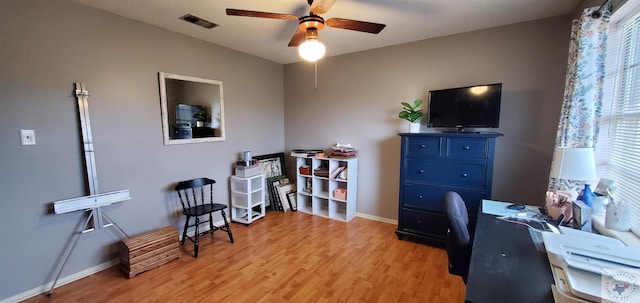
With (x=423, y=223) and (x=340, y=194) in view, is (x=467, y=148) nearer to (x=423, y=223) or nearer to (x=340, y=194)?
(x=423, y=223)

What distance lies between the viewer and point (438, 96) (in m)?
2.93

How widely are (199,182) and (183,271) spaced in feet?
3.24

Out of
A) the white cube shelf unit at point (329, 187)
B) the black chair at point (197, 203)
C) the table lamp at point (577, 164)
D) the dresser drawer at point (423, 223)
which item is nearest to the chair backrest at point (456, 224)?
the table lamp at point (577, 164)

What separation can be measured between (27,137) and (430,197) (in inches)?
144

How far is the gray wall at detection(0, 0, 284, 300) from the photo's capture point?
196cm

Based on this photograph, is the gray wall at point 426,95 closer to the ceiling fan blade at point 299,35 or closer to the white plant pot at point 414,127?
Answer: the white plant pot at point 414,127

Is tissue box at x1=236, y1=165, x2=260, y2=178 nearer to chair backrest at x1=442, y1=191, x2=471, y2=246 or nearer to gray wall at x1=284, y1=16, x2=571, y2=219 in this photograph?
gray wall at x1=284, y1=16, x2=571, y2=219

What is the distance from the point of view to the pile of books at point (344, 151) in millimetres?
3648

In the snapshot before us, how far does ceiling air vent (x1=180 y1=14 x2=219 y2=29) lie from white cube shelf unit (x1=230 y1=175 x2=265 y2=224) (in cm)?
185

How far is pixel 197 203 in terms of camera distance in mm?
3207

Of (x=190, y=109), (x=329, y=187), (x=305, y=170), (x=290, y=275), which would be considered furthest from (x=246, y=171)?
(x=290, y=275)

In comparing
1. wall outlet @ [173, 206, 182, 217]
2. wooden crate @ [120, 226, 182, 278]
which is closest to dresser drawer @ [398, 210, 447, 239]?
wooden crate @ [120, 226, 182, 278]

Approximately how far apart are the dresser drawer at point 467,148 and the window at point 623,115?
30.6 inches

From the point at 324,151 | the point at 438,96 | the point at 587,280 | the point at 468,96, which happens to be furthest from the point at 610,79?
the point at 324,151
